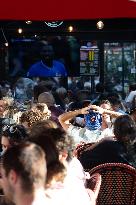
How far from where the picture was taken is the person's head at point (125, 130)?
5922 millimetres

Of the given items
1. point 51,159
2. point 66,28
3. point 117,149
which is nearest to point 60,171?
point 51,159

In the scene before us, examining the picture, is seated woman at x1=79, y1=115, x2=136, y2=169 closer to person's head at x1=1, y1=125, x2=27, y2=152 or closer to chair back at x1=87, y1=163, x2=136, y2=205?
chair back at x1=87, y1=163, x2=136, y2=205

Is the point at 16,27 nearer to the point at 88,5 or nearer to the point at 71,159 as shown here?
the point at 88,5

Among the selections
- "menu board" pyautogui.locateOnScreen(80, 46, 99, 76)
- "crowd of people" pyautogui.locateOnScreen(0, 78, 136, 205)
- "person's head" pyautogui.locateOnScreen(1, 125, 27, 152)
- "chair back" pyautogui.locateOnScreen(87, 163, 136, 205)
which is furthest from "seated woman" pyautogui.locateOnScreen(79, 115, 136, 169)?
"menu board" pyautogui.locateOnScreen(80, 46, 99, 76)

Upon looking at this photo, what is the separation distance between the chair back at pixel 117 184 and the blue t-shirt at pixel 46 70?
9622 mm

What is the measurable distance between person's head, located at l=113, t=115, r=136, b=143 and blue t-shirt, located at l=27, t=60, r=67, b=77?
892 centimetres

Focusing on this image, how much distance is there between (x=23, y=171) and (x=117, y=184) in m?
2.17

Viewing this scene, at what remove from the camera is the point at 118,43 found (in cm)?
1658

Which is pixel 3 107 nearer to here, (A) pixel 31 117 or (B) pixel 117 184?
(A) pixel 31 117

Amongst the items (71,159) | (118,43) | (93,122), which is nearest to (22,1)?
(93,122)

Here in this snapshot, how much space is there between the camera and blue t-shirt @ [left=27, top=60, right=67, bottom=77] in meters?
14.9

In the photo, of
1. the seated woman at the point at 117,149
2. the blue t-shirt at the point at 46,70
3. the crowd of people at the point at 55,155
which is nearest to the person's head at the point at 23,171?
the crowd of people at the point at 55,155

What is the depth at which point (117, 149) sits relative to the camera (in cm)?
577

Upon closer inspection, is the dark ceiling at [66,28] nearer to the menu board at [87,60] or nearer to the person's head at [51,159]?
the menu board at [87,60]
